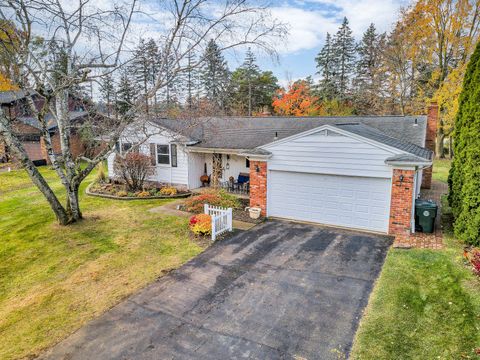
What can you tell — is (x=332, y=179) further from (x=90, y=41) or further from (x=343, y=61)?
(x=343, y=61)

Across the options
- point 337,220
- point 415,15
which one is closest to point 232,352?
point 337,220

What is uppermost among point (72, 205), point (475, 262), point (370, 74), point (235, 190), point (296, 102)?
point (370, 74)

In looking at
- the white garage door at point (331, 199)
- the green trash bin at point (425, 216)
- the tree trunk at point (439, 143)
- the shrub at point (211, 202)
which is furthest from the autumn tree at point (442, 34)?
the shrub at point (211, 202)

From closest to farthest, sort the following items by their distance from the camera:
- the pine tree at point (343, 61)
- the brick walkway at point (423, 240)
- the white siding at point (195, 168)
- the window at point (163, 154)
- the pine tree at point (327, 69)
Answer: the brick walkway at point (423, 240) < the white siding at point (195, 168) < the window at point (163, 154) < the pine tree at point (327, 69) < the pine tree at point (343, 61)

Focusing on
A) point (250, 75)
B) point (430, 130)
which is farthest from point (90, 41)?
point (250, 75)

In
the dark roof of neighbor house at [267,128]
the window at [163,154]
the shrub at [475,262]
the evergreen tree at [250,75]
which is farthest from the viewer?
the evergreen tree at [250,75]

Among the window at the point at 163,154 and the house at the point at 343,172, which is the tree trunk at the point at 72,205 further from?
the window at the point at 163,154
